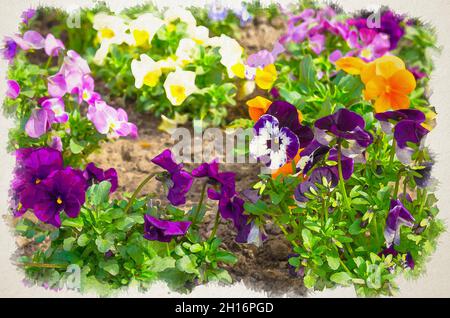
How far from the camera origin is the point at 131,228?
6.76ft

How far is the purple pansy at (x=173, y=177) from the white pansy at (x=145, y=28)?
4.79ft

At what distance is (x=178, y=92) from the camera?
123 inches

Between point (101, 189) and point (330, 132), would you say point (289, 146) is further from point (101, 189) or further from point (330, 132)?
point (101, 189)

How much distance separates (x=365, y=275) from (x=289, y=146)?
1.36ft

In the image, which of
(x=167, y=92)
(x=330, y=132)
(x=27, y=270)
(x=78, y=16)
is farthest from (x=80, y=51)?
(x=330, y=132)

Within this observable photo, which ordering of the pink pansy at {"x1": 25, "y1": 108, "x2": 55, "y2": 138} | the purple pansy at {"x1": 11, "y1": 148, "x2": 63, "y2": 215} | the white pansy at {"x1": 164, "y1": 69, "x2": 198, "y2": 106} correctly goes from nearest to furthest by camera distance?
the purple pansy at {"x1": 11, "y1": 148, "x2": 63, "y2": 215} → the pink pansy at {"x1": 25, "y1": 108, "x2": 55, "y2": 138} → the white pansy at {"x1": 164, "y1": 69, "x2": 198, "y2": 106}

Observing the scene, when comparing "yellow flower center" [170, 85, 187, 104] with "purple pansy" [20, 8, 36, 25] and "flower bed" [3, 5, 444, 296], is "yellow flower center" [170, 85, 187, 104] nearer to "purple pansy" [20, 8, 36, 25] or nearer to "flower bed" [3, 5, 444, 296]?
"flower bed" [3, 5, 444, 296]

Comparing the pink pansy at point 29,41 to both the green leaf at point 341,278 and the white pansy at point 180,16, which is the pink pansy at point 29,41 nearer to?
the white pansy at point 180,16

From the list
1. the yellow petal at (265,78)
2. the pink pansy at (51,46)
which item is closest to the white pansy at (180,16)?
the yellow petal at (265,78)

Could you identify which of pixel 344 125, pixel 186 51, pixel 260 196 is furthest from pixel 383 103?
pixel 186 51

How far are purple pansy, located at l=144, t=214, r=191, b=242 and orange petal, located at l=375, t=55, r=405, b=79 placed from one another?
2.49 feet

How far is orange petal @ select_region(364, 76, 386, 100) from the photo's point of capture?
216 cm

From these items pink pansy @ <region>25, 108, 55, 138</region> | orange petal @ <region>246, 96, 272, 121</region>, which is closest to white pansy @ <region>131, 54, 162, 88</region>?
pink pansy @ <region>25, 108, 55, 138</region>

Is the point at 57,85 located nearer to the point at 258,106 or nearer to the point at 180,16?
the point at 258,106
